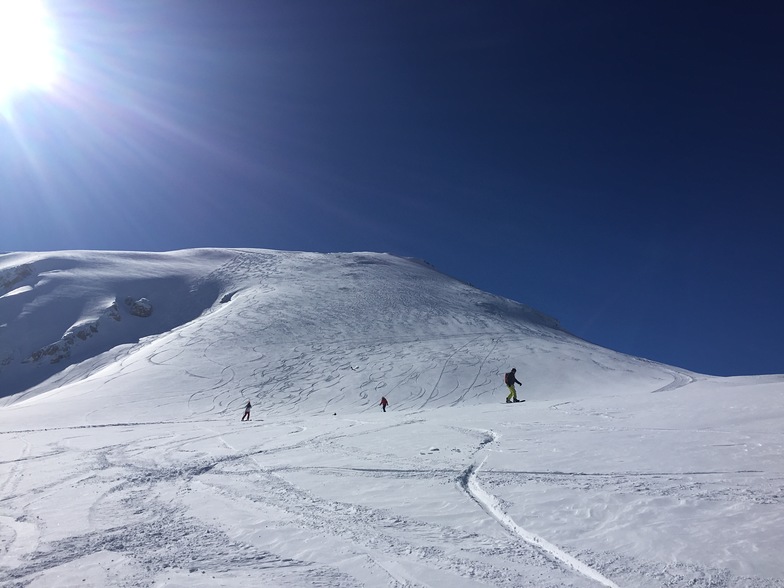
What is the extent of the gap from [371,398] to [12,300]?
55.2 metres

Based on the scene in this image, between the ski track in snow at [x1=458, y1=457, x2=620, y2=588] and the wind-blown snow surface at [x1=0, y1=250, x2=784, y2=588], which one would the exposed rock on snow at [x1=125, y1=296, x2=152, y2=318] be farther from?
the ski track in snow at [x1=458, y1=457, x2=620, y2=588]

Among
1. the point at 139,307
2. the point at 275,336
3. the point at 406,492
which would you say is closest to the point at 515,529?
the point at 406,492

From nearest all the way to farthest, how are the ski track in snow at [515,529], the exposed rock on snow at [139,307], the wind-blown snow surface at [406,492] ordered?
the ski track in snow at [515,529] → the wind-blown snow surface at [406,492] → the exposed rock on snow at [139,307]

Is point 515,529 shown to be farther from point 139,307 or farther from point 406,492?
point 139,307

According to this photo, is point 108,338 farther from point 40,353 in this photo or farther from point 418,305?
point 418,305

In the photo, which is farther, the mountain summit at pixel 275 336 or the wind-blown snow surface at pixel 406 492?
the mountain summit at pixel 275 336

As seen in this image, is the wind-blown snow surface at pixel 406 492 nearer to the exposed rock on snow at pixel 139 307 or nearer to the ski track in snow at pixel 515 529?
the ski track in snow at pixel 515 529

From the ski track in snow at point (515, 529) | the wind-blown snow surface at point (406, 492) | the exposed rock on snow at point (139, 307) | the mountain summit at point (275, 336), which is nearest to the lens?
the ski track in snow at point (515, 529)

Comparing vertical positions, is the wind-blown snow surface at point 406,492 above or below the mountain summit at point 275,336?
below

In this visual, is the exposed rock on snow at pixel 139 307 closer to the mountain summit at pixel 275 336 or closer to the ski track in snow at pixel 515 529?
the mountain summit at pixel 275 336

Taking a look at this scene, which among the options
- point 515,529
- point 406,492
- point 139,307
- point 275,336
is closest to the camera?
point 515,529

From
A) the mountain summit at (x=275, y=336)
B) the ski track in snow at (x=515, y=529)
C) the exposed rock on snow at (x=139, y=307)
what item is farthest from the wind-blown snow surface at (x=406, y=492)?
the exposed rock on snow at (x=139, y=307)

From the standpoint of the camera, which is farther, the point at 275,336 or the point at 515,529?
the point at 275,336

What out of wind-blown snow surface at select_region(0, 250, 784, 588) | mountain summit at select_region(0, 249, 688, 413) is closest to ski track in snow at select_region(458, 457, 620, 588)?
wind-blown snow surface at select_region(0, 250, 784, 588)
